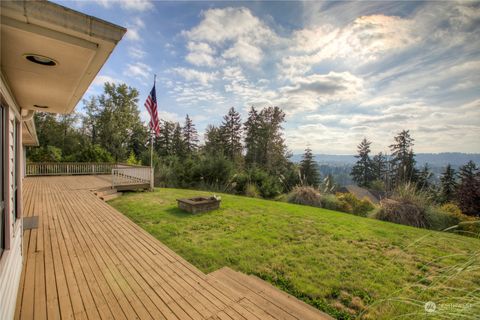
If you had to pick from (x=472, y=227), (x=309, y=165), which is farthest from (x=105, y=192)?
(x=309, y=165)

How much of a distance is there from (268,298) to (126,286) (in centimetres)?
172

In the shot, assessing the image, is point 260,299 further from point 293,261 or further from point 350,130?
point 350,130

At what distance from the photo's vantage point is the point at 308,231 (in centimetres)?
534

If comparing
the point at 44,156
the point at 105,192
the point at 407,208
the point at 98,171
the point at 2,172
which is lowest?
the point at 407,208

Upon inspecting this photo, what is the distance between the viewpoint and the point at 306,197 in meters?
9.51

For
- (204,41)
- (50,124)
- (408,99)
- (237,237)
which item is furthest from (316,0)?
(50,124)

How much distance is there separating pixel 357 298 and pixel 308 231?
97.9 inches

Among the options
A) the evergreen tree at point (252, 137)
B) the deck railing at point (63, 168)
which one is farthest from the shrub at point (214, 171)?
the evergreen tree at point (252, 137)

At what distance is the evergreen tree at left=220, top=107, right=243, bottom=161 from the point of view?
32.7 m

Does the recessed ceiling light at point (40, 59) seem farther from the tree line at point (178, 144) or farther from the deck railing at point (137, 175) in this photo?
the tree line at point (178, 144)

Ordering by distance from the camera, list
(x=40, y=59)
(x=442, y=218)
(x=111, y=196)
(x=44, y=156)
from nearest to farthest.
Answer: (x=40, y=59)
(x=442, y=218)
(x=111, y=196)
(x=44, y=156)

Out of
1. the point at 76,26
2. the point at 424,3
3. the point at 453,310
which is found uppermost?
the point at 424,3

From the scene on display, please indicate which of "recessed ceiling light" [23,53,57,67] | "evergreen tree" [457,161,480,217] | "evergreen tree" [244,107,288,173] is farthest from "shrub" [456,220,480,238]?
"evergreen tree" [244,107,288,173]

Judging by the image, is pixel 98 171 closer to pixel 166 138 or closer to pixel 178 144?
pixel 178 144
